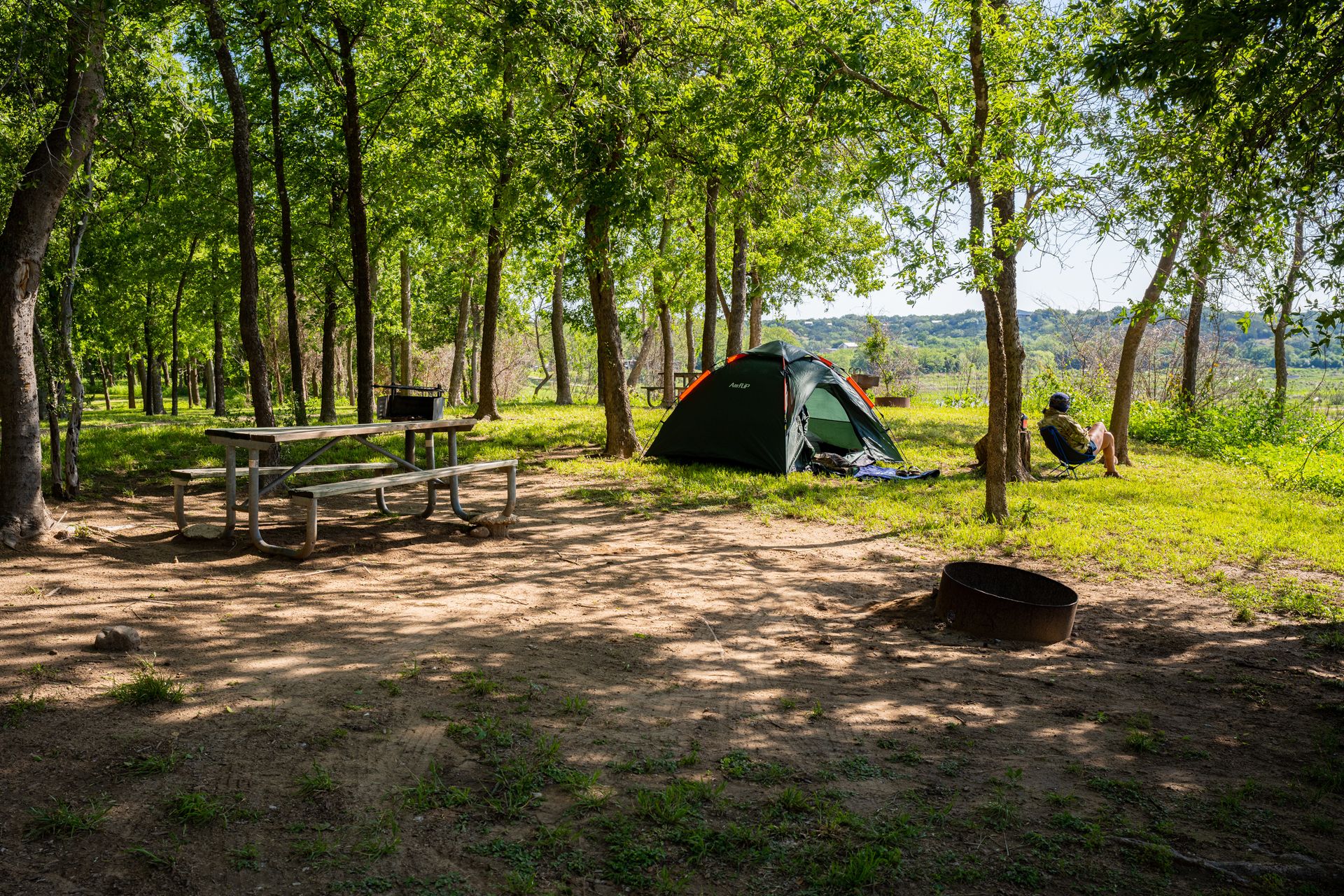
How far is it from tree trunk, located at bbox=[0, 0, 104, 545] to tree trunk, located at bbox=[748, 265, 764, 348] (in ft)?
60.4

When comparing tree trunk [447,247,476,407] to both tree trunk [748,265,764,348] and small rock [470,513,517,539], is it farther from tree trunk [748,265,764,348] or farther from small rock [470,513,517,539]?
small rock [470,513,517,539]

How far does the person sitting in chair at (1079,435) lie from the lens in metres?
11.0

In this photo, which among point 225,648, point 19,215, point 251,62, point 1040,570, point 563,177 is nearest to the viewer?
point 225,648


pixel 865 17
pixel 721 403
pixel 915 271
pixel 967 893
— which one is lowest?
pixel 967 893

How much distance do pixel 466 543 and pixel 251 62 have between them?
37.0 ft

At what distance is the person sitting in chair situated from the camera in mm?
11047

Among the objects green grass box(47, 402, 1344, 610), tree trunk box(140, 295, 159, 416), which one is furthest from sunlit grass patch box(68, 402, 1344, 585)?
tree trunk box(140, 295, 159, 416)

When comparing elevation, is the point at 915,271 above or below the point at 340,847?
above

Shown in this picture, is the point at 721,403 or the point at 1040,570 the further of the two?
the point at 721,403

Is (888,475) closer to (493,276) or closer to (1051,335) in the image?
(493,276)

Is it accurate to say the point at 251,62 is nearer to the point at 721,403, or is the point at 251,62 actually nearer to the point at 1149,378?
the point at 721,403

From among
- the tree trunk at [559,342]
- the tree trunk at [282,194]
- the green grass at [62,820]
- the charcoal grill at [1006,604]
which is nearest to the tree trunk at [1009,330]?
the charcoal grill at [1006,604]

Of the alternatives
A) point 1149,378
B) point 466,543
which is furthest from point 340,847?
point 1149,378

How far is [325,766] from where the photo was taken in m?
3.14
